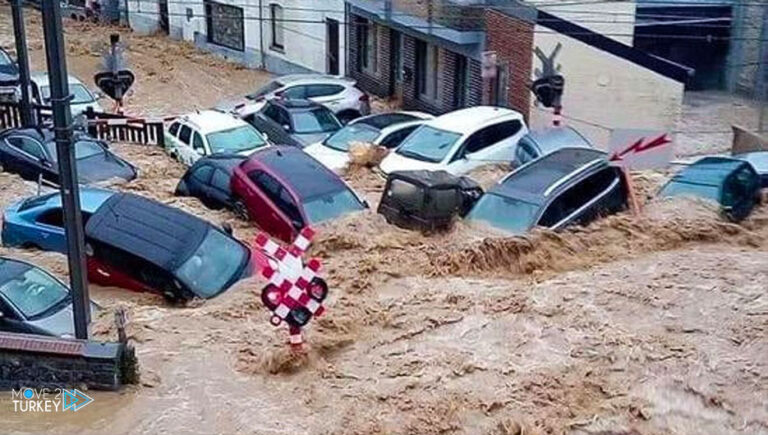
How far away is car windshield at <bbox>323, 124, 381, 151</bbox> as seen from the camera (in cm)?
2081

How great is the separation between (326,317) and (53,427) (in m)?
3.52

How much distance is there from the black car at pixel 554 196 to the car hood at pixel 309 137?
284 inches

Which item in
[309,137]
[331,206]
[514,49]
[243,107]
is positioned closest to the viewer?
[331,206]

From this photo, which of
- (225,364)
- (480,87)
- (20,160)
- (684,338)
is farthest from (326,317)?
(480,87)

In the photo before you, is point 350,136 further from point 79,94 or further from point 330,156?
point 79,94

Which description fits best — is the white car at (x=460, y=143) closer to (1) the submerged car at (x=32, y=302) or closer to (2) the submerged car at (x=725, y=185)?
(2) the submerged car at (x=725, y=185)

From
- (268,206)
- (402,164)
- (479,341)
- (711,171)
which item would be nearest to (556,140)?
(402,164)

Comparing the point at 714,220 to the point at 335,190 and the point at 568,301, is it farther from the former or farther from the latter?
the point at 335,190

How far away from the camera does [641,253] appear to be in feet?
49.2

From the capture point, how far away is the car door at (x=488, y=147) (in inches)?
755

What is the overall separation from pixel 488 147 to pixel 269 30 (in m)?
13.8

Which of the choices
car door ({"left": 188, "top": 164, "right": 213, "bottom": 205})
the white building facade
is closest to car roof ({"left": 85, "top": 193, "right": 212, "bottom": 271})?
car door ({"left": 188, "top": 164, "right": 213, "bottom": 205})

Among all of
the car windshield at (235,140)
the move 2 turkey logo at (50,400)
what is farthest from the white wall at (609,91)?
the move 2 turkey logo at (50,400)

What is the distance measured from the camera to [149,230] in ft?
43.8
